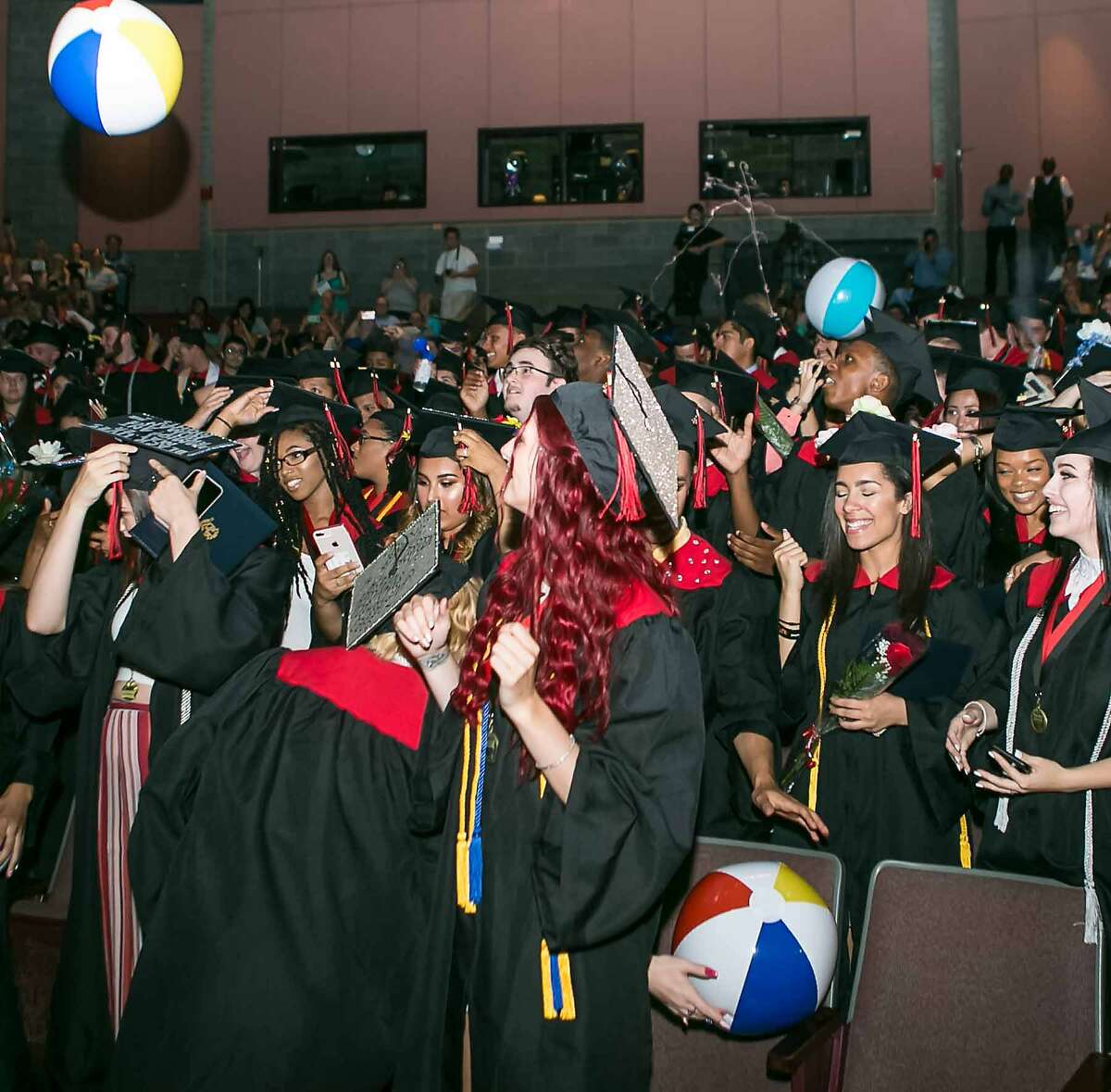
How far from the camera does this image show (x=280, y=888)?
10.3ft

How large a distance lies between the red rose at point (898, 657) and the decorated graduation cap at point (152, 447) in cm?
202

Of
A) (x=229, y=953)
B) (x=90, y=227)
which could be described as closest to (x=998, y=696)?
(x=229, y=953)

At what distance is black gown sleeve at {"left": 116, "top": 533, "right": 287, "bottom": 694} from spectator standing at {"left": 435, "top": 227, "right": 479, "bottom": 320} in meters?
11.9

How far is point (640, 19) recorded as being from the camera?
17562 millimetres

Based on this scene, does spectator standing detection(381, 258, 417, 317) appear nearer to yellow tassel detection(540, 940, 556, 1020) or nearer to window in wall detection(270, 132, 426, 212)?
window in wall detection(270, 132, 426, 212)

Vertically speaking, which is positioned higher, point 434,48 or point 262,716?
point 434,48

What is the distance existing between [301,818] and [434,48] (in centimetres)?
1668

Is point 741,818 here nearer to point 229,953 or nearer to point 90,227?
point 229,953

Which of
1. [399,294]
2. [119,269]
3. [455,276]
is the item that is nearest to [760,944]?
[399,294]

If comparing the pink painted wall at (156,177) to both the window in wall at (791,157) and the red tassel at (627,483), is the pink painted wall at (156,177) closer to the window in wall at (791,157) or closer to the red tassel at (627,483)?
the window in wall at (791,157)

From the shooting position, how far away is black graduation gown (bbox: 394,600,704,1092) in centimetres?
244

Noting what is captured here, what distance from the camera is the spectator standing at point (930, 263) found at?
14828mm

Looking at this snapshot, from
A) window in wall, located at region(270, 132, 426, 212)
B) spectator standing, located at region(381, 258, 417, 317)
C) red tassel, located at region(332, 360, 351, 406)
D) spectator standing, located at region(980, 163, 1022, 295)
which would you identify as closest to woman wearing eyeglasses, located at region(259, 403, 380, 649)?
red tassel, located at region(332, 360, 351, 406)

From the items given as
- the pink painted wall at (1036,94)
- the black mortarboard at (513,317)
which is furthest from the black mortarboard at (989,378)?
the pink painted wall at (1036,94)
